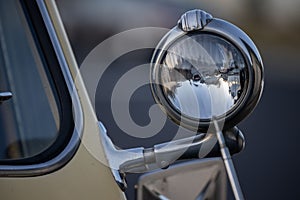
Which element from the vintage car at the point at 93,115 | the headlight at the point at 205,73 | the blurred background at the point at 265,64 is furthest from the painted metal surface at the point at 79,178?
the blurred background at the point at 265,64

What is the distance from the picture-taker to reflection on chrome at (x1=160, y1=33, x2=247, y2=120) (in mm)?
1562

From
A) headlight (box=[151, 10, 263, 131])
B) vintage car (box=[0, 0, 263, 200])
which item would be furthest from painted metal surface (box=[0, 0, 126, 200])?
headlight (box=[151, 10, 263, 131])

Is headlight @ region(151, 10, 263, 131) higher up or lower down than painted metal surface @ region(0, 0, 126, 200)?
higher up

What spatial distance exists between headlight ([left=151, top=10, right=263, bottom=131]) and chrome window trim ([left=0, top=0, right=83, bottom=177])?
251 millimetres

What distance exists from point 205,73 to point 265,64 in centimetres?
1389

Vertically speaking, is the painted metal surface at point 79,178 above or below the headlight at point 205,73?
below

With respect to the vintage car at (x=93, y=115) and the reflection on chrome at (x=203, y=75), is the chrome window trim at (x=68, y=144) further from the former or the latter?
the reflection on chrome at (x=203, y=75)

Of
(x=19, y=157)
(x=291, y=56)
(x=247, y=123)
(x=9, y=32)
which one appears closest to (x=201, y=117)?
(x=19, y=157)

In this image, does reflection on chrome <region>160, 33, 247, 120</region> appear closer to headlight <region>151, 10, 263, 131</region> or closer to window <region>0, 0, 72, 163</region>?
headlight <region>151, 10, 263, 131</region>

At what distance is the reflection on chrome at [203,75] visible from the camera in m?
1.56

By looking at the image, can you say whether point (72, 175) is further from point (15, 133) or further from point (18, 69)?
point (18, 69)

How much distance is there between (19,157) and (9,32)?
366 mm

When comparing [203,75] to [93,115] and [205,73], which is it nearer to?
[205,73]

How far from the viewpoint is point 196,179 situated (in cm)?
193
